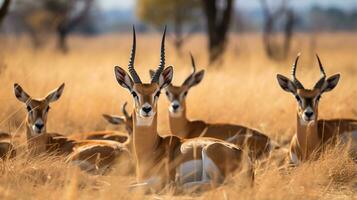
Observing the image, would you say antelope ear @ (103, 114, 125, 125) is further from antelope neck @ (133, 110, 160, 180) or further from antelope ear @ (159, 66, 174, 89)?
antelope neck @ (133, 110, 160, 180)

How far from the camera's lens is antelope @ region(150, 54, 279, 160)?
8.33 meters

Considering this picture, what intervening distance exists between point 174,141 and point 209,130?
212 centimetres

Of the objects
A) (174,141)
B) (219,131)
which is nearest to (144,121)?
(174,141)

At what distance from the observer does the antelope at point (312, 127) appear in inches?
296

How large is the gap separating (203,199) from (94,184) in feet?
3.91

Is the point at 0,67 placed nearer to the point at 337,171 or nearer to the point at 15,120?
the point at 15,120

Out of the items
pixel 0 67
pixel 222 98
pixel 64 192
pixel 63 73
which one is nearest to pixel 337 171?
pixel 64 192

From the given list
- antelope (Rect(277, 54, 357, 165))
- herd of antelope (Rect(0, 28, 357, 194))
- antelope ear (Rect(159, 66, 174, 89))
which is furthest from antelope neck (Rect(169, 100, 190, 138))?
antelope ear (Rect(159, 66, 174, 89))

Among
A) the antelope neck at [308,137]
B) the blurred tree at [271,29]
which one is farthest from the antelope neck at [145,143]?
the blurred tree at [271,29]

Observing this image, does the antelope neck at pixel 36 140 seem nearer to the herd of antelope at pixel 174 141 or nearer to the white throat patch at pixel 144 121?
the herd of antelope at pixel 174 141

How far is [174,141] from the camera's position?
6.58 m

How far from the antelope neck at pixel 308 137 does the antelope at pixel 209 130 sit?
1.79 feet

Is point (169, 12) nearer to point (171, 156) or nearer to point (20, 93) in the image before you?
point (20, 93)

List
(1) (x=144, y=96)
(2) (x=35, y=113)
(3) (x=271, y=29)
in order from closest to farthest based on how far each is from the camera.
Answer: (1) (x=144, y=96)
(2) (x=35, y=113)
(3) (x=271, y=29)
